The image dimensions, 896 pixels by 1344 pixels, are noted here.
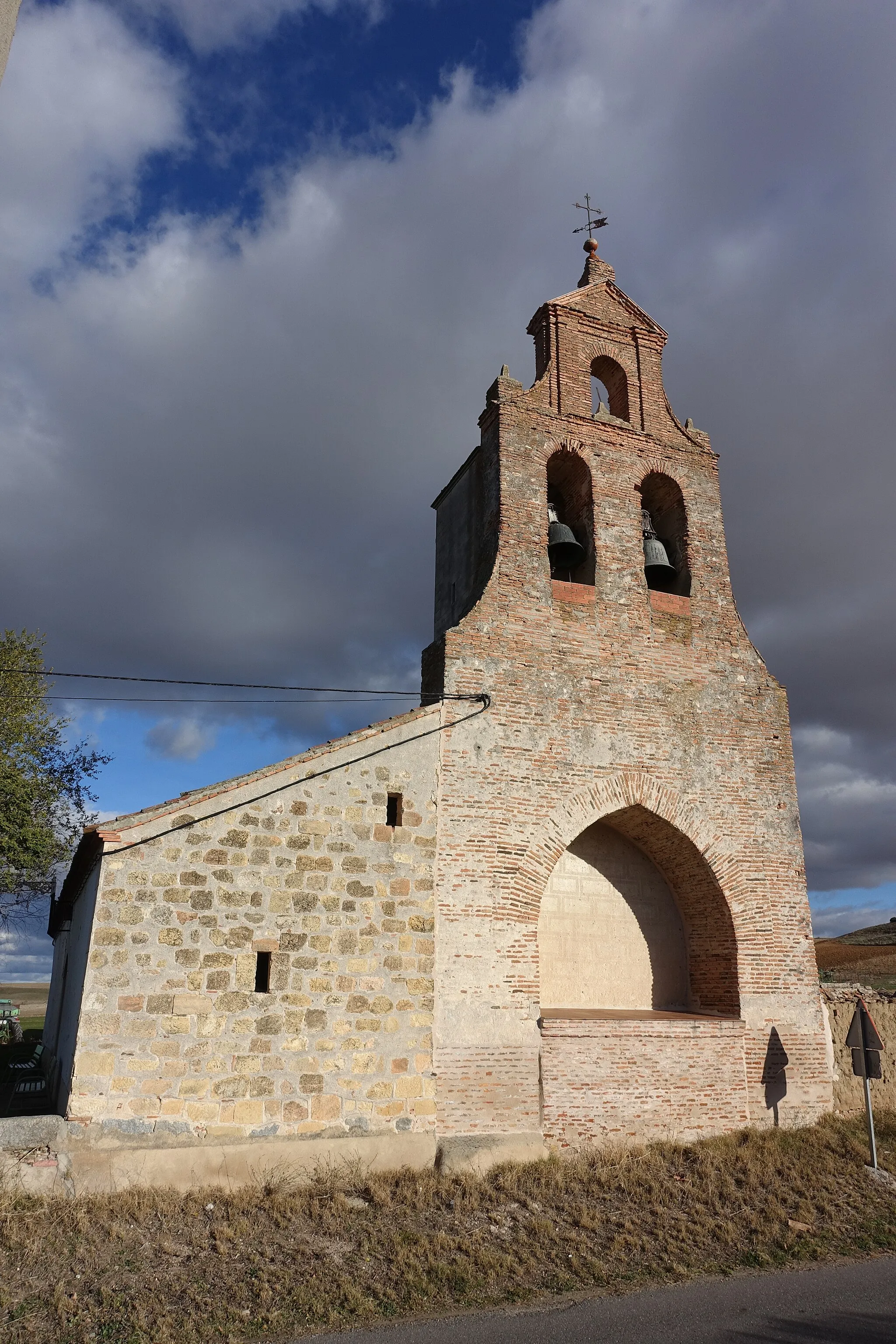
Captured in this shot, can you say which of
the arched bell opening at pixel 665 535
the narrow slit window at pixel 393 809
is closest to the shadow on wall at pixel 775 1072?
the narrow slit window at pixel 393 809

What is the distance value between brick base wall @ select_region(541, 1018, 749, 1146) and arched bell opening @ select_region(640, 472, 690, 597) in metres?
→ 6.33

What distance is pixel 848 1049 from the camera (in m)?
11.6

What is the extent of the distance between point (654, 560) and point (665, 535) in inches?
43.5

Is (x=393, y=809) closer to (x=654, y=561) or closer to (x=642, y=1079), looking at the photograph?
(x=642, y=1079)

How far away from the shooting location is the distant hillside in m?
26.9

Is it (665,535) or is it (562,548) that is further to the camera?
(665,535)

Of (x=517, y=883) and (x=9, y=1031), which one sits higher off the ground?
(x=517, y=883)

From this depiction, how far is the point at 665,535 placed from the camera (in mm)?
13742

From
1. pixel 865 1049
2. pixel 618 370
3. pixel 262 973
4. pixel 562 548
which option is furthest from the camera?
pixel 618 370

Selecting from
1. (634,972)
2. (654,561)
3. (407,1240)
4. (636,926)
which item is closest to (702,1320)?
(407,1240)

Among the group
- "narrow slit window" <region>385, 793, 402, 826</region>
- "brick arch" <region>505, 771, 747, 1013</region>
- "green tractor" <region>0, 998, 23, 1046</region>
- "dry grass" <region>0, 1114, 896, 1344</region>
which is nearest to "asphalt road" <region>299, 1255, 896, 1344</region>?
"dry grass" <region>0, 1114, 896, 1344</region>

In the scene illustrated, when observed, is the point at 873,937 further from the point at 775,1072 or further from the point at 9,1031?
the point at 9,1031

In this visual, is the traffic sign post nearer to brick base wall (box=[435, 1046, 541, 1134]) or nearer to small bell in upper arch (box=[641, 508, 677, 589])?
brick base wall (box=[435, 1046, 541, 1134])

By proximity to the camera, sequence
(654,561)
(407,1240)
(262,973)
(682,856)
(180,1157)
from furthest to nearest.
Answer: (654,561)
(682,856)
(262,973)
(180,1157)
(407,1240)
